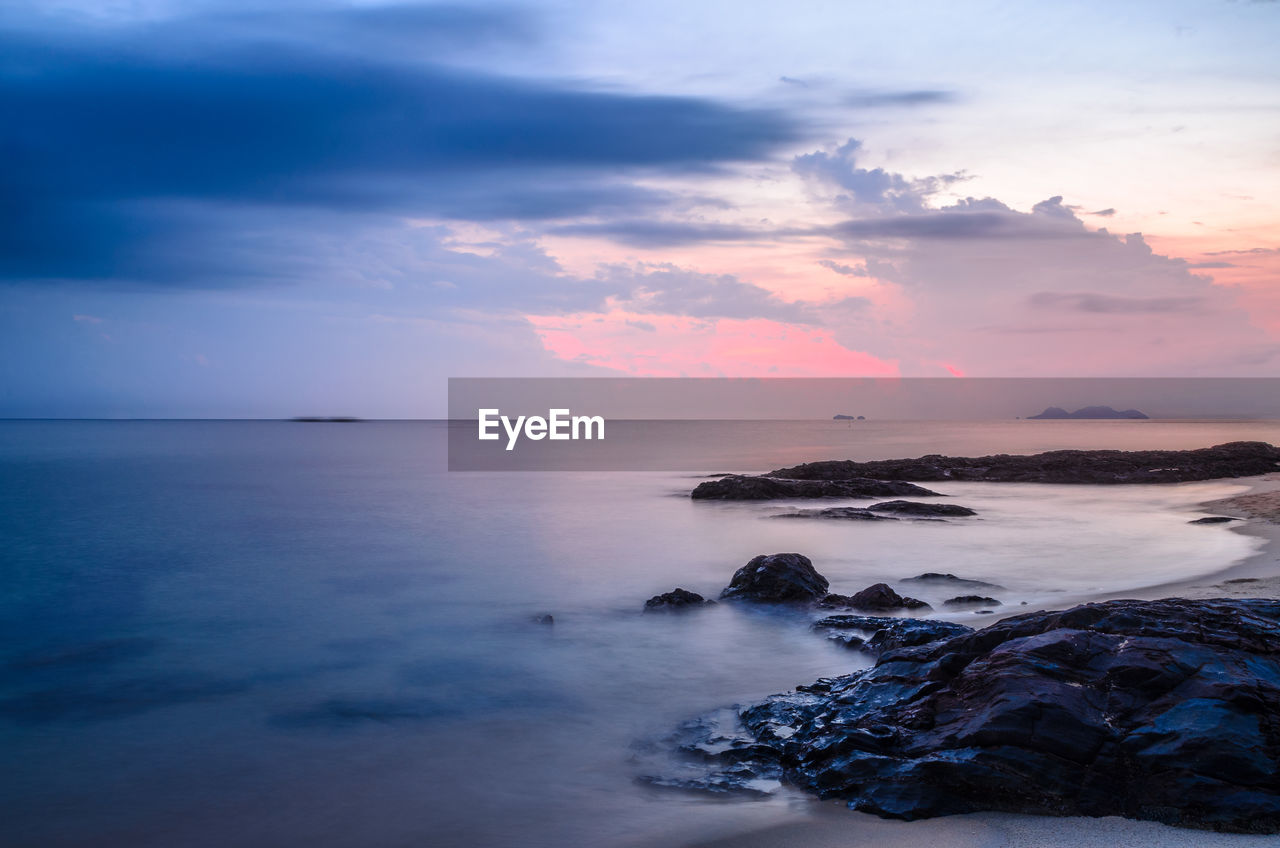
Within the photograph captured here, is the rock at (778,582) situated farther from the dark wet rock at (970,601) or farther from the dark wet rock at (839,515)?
the dark wet rock at (839,515)

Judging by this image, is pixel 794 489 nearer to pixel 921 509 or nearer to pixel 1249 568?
pixel 921 509

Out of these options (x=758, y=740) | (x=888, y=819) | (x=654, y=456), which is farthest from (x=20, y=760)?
(x=654, y=456)

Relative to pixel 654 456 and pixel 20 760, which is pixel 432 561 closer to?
pixel 20 760

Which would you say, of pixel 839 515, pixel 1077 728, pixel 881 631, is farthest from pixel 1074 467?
pixel 1077 728

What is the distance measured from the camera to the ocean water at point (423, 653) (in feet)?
22.3

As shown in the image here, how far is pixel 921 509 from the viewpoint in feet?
78.9

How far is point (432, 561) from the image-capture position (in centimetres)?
2000

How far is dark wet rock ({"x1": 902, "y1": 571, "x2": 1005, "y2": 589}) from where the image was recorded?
45.6ft

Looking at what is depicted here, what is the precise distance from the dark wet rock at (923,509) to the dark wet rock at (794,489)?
4.09 meters

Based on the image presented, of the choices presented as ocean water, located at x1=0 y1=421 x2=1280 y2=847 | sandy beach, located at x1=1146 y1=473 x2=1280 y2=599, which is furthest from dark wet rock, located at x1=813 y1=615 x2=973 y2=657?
sandy beach, located at x1=1146 y1=473 x2=1280 y2=599

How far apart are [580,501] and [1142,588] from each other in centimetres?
2330

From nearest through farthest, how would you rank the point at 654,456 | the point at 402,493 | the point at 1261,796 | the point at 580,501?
the point at 1261,796 → the point at 580,501 → the point at 402,493 → the point at 654,456

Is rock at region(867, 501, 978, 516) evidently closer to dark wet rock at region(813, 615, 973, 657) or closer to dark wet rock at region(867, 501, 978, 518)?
dark wet rock at region(867, 501, 978, 518)

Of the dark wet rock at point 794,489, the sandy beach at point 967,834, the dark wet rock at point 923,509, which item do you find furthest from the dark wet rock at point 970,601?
the dark wet rock at point 794,489
